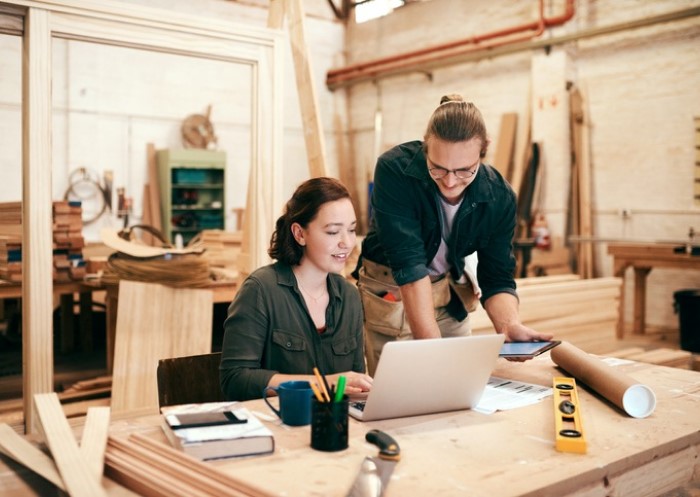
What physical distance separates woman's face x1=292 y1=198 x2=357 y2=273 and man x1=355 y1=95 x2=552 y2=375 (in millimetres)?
256

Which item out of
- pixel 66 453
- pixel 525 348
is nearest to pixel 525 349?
pixel 525 348

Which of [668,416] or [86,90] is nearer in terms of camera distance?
[668,416]

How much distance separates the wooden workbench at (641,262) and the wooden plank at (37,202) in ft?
18.5

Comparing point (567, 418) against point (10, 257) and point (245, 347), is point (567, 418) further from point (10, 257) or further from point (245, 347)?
point (10, 257)

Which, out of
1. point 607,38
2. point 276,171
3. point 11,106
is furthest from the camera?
point 11,106

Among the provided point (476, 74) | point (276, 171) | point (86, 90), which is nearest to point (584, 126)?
point (476, 74)

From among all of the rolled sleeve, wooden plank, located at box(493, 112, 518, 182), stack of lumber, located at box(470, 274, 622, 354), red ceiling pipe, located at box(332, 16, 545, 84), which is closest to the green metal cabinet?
red ceiling pipe, located at box(332, 16, 545, 84)

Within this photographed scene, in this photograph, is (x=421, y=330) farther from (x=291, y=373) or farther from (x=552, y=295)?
(x=552, y=295)

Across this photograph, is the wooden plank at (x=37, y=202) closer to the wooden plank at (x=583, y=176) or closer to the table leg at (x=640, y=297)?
the table leg at (x=640, y=297)

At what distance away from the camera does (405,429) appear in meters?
1.69

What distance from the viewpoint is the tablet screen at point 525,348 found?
2188 millimetres

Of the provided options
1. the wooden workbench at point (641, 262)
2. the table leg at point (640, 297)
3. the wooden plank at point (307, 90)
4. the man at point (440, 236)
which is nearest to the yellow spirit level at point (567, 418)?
the man at point (440, 236)

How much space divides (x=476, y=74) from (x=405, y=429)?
877 cm

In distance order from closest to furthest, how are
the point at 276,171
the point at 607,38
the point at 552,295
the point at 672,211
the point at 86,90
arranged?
the point at 276,171 → the point at 552,295 → the point at 672,211 → the point at 607,38 → the point at 86,90
